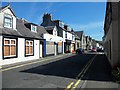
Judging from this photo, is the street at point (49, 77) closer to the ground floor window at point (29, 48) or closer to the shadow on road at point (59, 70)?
the shadow on road at point (59, 70)

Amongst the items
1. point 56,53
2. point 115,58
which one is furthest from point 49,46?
point 115,58

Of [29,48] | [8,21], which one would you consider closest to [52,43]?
[29,48]

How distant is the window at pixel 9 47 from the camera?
19.8 metres

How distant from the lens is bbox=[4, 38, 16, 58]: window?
1977cm

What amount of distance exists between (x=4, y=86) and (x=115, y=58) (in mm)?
9291

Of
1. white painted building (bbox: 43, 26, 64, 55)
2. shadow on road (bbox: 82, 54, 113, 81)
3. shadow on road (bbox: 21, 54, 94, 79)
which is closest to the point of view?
shadow on road (bbox: 82, 54, 113, 81)

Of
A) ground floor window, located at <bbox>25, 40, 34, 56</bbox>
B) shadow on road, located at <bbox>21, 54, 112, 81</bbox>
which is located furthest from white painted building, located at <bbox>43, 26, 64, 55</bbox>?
shadow on road, located at <bbox>21, 54, 112, 81</bbox>

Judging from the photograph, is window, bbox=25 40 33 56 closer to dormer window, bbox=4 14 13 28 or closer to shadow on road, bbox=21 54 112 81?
dormer window, bbox=4 14 13 28

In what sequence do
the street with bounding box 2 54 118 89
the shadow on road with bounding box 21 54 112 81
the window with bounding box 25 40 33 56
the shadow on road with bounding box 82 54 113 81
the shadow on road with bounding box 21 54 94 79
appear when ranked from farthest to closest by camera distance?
the window with bounding box 25 40 33 56
the shadow on road with bounding box 21 54 94 79
the shadow on road with bounding box 21 54 112 81
the shadow on road with bounding box 82 54 113 81
the street with bounding box 2 54 118 89

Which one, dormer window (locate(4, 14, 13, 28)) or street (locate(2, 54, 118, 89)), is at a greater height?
dormer window (locate(4, 14, 13, 28))

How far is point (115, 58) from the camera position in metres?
14.4

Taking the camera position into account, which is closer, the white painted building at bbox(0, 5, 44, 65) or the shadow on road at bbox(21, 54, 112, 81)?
the shadow on road at bbox(21, 54, 112, 81)

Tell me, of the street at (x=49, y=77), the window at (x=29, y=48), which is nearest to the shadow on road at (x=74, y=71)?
the street at (x=49, y=77)

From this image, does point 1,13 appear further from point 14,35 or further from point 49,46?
point 49,46
